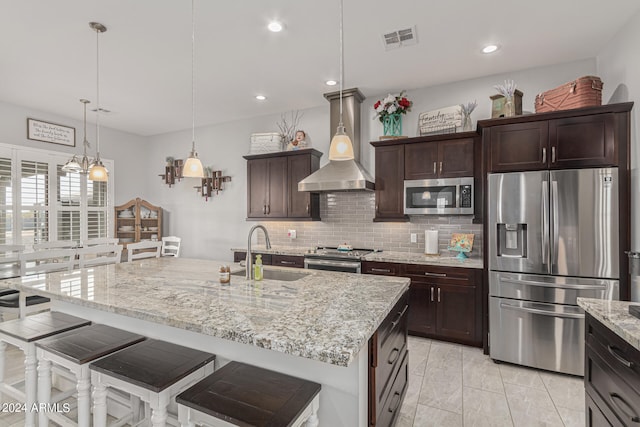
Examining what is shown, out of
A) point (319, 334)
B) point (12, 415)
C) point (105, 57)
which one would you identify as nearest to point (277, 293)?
point (319, 334)

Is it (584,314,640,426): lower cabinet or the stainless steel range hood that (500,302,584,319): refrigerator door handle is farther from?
the stainless steel range hood

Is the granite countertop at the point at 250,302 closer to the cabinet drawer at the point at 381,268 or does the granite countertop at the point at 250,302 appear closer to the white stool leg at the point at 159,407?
the white stool leg at the point at 159,407

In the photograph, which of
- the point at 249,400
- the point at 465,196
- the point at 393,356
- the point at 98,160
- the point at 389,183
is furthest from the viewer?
the point at 389,183

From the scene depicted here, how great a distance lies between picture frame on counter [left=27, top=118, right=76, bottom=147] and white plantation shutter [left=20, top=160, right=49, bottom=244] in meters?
0.39

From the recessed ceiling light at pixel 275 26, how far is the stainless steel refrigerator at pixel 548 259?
2.33 m

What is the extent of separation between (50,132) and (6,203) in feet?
3.95

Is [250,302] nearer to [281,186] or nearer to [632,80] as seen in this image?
[281,186]

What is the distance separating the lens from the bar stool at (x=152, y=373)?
134 cm

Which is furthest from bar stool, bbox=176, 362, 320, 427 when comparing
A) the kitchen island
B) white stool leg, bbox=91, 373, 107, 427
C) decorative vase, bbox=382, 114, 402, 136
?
decorative vase, bbox=382, 114, 402, 136

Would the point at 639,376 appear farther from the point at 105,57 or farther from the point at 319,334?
the point at 105,57

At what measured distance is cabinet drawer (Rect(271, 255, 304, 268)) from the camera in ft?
13.1

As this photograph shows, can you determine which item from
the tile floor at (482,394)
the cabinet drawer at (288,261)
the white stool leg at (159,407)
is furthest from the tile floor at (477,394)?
the cabinet drawer at (288,261)

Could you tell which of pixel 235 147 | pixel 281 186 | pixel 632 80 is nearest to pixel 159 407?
pixel 281 186

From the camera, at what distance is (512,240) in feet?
9.41
